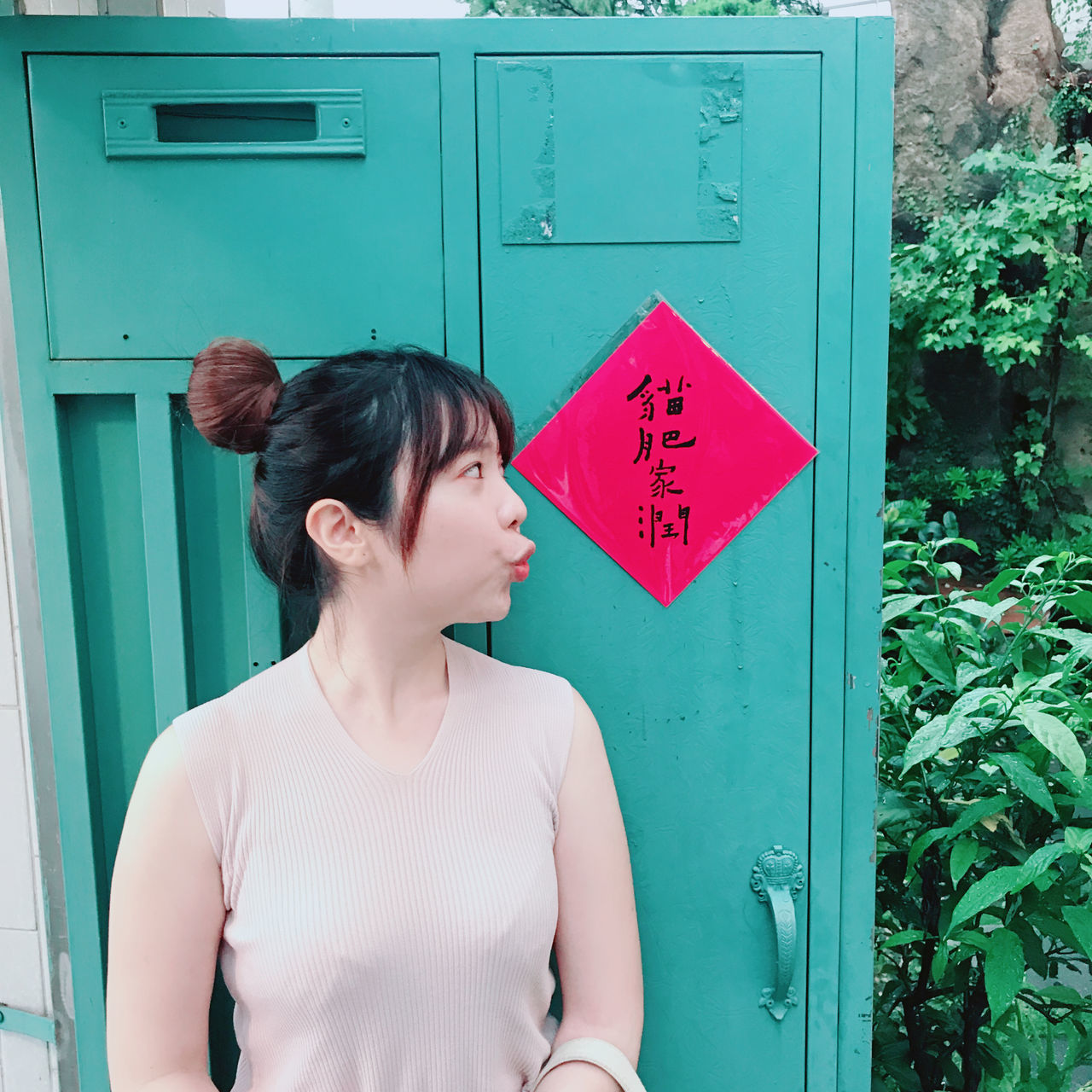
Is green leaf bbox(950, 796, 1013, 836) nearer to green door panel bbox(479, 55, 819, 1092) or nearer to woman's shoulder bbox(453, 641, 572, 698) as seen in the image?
green door panel bbox(479, 55, 819, 1092)

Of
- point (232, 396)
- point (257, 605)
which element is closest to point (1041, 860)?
point (257, 605)

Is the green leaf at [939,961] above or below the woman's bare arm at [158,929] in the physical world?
below

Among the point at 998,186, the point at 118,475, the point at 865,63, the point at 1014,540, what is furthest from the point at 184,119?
the point at 998,186

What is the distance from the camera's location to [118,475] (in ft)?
3.89

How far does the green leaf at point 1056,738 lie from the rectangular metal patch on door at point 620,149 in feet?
2.58

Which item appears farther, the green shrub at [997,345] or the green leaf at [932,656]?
the green shrub at [997,345]

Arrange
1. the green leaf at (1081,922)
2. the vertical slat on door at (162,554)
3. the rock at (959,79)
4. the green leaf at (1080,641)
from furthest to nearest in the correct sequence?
the rock at (959,79)
the green leaf at (1080,641)
the green leaf at (1081,922)
the vertical slat on door at (162,554)

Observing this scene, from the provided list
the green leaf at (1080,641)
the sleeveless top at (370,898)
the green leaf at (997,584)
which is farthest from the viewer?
the green leaf at (997,584)

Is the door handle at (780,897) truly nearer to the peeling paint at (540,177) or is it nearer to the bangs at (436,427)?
the bangs at (436,427)

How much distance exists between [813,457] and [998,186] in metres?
6.93

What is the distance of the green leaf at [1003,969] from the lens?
124 centimetres

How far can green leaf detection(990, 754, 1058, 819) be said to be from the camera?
129 centimetres

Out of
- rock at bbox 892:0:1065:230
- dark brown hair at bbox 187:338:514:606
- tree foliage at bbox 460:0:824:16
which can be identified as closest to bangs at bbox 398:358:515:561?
dark brown hair at bbox 187:338:514:606

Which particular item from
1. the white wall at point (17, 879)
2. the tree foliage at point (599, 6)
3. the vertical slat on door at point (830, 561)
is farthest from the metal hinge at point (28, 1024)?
the tree foliage at point (599, 6)
